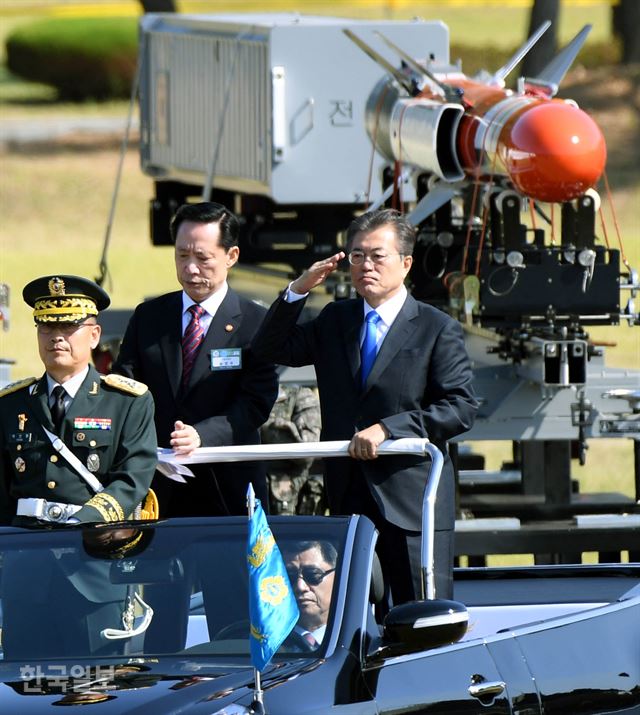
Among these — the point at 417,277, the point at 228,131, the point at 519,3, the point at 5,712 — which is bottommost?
the point at 5,712

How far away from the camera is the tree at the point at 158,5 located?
114 feet

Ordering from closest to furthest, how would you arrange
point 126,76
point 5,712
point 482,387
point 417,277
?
1. point 5,712
2. point 482,387
3. point 417,277
4. point 126,76

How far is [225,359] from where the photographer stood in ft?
26.5

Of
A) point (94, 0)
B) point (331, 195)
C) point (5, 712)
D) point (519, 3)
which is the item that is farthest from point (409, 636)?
point (94, 0)

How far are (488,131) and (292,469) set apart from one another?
2132mm

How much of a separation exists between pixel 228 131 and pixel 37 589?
408 inches

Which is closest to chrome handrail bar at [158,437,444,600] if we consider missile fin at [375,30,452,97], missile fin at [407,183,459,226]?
missile fin at [407,183,459,226]

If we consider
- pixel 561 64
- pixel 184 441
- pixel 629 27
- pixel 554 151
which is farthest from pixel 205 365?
pixel 629 27

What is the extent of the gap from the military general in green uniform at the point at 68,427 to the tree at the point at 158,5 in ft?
92.3

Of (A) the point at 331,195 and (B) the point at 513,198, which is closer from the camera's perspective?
(B) the point at 513,198

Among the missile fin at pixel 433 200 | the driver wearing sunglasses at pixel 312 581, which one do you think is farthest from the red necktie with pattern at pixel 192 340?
the missile fin at pixel 433 200

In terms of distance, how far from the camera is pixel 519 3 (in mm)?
60094

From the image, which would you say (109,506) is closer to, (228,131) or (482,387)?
(482,387)

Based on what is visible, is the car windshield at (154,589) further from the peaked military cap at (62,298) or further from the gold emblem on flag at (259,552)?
the peaked military cap at (62,298)
